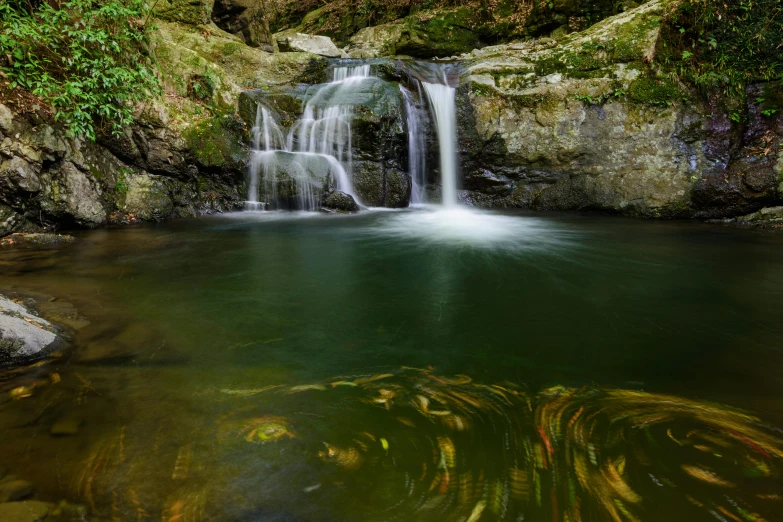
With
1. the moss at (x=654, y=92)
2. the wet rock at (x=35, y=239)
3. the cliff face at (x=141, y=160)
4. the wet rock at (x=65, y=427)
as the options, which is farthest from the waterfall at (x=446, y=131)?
the wet rock at (x=65, y=427)

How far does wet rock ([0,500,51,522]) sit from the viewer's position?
54.8 inches

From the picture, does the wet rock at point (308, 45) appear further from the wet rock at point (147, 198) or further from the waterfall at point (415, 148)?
the wet rock at point (147, 198)

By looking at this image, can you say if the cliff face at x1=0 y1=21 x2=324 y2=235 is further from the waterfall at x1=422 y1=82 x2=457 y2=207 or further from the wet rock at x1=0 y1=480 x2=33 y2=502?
the wet rock at x1=0 y1=480 x2=33 y2=502

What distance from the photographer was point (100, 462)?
1656 millimetres

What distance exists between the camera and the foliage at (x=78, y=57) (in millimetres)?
6633

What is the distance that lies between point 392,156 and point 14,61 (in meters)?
7.15

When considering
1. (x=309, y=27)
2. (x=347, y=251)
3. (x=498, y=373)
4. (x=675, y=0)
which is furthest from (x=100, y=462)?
(x=309, y=27)

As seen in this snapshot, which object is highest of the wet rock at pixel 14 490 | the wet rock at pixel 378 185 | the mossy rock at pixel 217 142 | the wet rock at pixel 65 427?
the mossy rock at pixel 217 142

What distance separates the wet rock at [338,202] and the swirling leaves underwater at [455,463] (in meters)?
7.39

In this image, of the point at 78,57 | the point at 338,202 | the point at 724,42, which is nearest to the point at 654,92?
the point at 724,42

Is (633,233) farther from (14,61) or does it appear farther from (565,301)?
(14,61)

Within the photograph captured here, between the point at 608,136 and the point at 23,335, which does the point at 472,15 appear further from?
the point at 23,335

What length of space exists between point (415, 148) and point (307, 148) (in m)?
2.79

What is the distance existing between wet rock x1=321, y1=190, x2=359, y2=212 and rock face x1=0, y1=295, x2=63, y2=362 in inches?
263
